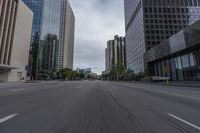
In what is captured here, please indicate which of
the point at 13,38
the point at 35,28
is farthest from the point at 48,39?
the point at 13,38

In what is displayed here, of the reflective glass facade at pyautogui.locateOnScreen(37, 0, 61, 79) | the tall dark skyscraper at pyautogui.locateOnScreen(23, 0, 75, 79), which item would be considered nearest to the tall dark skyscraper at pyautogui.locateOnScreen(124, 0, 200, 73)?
the reflective glass facade at pyautogui.locateOnScreen(37, 0, 61, 79)

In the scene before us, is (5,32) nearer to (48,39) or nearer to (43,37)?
(43,37)

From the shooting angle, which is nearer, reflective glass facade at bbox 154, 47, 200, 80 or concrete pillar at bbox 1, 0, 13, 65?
reflective glass facade at bbox 154, 47, 200, 80

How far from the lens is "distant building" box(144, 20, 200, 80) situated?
1592 inches

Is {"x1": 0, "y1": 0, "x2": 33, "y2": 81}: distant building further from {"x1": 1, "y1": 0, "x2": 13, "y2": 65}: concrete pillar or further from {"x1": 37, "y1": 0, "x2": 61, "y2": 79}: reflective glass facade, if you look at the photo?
{"x1": 37, "y1": 0, "x2": 61, "y2": 79}: reflective glass facade

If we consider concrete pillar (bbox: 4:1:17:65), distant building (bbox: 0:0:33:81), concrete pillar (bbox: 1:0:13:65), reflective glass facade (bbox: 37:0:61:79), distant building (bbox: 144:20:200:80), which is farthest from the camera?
reflective glass facade (bbox: 37:0:61:79)

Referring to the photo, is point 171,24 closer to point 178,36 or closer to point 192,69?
point 178,36

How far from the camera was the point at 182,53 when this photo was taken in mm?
48969

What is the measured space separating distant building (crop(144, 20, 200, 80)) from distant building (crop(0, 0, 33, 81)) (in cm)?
4849

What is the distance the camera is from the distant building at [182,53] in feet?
133

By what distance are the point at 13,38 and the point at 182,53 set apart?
57.8m

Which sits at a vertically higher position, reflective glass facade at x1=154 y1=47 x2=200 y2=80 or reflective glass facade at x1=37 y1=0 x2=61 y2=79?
reflective glass facade at x1=37 y1=0 x2=61 y2=79

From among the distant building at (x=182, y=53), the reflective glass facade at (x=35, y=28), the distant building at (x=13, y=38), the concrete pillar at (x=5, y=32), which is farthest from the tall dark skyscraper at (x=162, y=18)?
the concrete pillar at (x=5, y=32)

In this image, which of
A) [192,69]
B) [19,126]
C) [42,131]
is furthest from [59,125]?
[192,69]
